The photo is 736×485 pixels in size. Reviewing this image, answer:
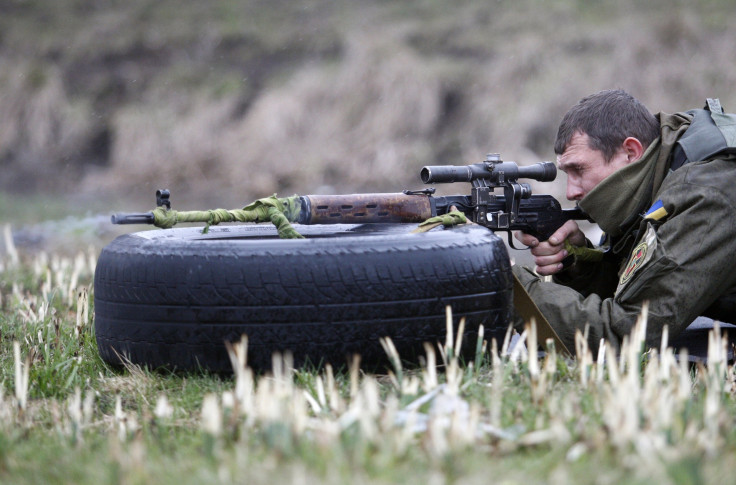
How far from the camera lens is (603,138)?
491 centimetres

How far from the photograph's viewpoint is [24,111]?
1891 centimetres

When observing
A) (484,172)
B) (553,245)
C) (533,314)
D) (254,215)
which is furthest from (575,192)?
(254,215)

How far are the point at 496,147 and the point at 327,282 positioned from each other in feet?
42.9

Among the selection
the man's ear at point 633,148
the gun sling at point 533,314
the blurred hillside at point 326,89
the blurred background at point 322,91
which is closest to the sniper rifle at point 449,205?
the man's ear at point 633,148

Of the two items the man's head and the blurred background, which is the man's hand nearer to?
the man's head

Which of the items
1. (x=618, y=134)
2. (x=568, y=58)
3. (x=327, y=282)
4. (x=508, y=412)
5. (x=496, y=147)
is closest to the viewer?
(x=508, y=412)

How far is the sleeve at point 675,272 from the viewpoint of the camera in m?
4.30

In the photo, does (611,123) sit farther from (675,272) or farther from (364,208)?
(364,208)

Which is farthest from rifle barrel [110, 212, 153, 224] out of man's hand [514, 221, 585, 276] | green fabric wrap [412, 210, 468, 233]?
man's hand [514, 221, 585, 276]

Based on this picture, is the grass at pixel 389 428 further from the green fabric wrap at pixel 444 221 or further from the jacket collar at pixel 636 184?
the jacket collar at pixel 636 184

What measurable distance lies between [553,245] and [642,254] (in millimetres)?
776

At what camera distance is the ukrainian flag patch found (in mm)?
4438

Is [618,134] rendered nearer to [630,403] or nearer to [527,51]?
[630,403]

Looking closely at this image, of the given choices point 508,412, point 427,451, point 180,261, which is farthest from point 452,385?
point 180,261
